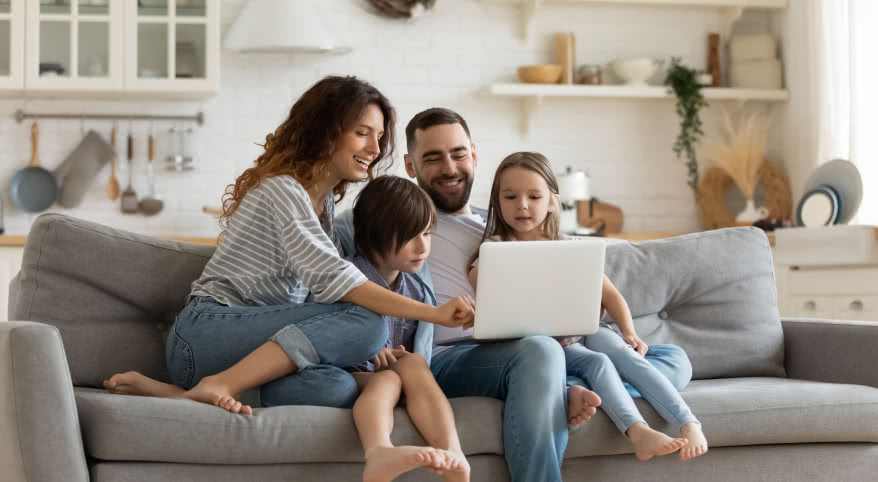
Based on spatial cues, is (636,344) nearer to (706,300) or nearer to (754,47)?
(706,300)

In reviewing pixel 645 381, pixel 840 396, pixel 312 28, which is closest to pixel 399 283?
pixel 645 381

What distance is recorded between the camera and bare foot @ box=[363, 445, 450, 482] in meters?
1.69

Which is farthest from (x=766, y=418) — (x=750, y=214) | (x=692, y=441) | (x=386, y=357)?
(x=750, y=214)

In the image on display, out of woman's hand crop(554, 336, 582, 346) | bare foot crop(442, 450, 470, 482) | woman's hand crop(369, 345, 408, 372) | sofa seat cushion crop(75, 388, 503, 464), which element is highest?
woman's hand crop(554, 336, 582, 346)

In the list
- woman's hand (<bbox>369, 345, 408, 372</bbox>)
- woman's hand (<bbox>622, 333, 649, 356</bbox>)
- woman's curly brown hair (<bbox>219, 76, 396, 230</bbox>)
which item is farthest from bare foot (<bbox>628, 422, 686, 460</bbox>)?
woman's curly brown hair (<bbox>219, 76, 396, 230</bbox>)

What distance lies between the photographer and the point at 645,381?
202 cm

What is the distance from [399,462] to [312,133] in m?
0.80


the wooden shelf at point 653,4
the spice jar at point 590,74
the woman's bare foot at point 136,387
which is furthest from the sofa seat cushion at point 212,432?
the wooden shelf at point 653,4

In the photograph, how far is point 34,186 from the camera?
4.43m

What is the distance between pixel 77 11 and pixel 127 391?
9.19 feet

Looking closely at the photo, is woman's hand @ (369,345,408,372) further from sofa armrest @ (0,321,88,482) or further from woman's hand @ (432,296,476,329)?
sofa armrest @ (0,321,88,482)

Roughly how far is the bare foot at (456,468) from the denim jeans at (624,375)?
0.35 metres

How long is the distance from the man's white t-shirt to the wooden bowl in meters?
2.27

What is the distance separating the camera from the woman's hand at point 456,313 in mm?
1897
